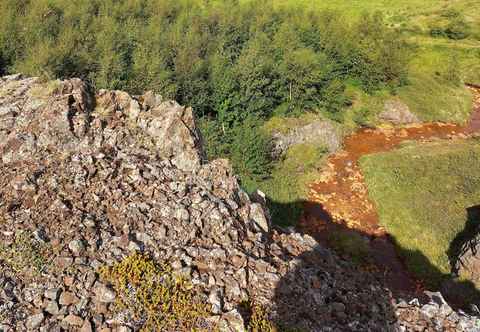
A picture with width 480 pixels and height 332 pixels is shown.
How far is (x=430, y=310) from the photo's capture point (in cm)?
1360

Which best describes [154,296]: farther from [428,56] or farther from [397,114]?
[428,56]

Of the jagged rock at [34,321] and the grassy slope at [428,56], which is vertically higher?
the jagged rock at [34,321]

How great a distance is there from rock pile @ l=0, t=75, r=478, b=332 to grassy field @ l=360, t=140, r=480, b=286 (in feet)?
61.4

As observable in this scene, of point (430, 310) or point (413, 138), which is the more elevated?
point (430, 310)

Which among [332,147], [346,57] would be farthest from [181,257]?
[346,57]

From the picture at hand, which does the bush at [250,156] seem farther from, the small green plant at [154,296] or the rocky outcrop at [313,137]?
the small green plant at [154,296]

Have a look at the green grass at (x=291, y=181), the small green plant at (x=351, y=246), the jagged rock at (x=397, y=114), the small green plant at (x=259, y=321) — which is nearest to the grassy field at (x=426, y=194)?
the small green plant at (x=351, y=246)

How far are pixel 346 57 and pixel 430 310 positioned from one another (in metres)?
45.8

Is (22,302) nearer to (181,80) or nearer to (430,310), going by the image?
(430,310)

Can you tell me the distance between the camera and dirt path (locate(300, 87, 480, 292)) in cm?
3080

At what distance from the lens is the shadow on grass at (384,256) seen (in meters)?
26.7

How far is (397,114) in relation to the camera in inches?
2042

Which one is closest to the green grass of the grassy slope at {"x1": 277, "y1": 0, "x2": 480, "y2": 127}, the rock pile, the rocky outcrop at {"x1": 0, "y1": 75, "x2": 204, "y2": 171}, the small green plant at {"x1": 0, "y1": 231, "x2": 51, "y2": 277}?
the grassy slope at {"x1": 277, "y1": 0, "x2": 480, "y2": 127}

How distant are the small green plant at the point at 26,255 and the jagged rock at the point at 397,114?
4745 cm
